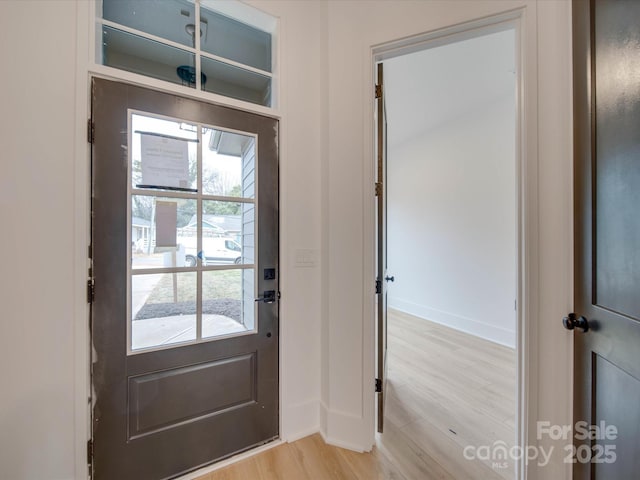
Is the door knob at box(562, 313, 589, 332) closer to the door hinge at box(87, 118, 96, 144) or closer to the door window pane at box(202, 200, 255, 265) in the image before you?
the door window pane at box(202, 200, 255, 265)

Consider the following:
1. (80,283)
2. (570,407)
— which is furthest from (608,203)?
(80,283)

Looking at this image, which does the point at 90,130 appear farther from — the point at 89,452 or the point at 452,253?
the point at 452,253

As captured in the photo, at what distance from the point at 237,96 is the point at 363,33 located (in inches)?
34.8

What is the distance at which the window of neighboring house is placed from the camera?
1.36 m

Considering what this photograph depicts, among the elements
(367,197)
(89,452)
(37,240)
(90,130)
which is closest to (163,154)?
(90,130)

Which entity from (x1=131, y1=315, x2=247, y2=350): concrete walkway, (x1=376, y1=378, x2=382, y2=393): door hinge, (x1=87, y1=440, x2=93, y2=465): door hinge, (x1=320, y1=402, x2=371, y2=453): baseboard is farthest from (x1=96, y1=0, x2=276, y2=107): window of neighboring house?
(x1=320, y1=402, x2=371, y2=453): baseboard

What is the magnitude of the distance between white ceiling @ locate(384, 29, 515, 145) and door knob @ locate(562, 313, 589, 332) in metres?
1.74

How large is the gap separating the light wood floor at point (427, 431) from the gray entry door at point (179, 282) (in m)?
0.22

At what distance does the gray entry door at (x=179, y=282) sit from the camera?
1.26m

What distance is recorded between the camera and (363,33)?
1.62 meters

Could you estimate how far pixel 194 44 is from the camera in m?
1.50

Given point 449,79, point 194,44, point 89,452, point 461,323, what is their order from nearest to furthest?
point 89,452 < point 194,44 < point 449,79 < point 461,323

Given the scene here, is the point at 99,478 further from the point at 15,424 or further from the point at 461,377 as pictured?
the point at 461,377

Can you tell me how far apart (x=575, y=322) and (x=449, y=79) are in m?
2.56
